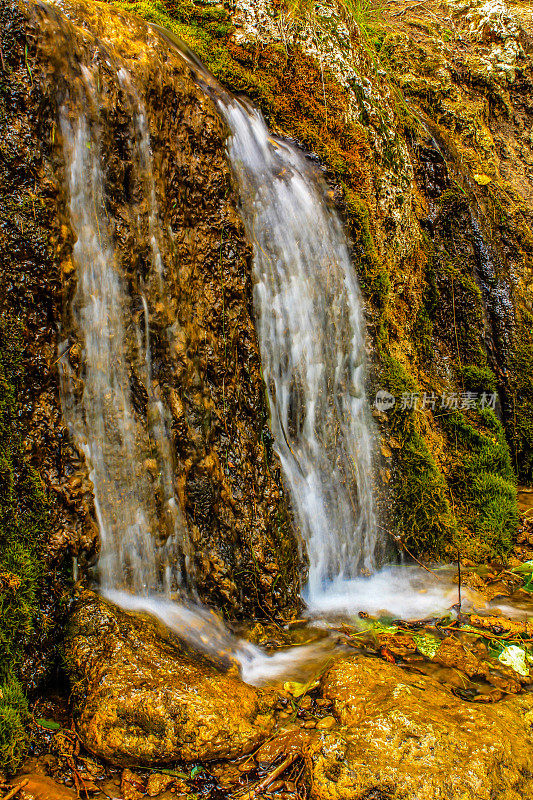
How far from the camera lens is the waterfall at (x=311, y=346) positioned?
3.86 m

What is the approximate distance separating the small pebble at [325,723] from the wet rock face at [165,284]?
968 millimetres

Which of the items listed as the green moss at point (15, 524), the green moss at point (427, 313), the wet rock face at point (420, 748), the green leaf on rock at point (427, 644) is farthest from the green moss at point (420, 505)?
the green moss at point (15, 524)

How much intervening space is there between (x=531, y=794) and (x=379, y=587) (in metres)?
1.94

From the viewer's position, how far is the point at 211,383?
138 inches

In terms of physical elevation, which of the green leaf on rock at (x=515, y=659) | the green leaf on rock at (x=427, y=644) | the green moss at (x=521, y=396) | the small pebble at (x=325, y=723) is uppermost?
the green moss at (x=521, y=396)

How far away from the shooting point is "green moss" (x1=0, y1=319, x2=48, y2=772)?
253cm

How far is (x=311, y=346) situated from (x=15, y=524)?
2.34 metres

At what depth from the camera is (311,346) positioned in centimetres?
406

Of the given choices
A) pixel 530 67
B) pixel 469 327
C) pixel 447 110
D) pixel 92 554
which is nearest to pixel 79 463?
pixel 92 554

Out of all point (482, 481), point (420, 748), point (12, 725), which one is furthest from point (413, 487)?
point (12, 725)

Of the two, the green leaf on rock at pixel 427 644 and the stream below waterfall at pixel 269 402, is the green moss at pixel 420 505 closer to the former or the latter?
the stream below waterfall at pixel 269 402

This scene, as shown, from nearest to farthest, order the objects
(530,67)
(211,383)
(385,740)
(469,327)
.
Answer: (385,740) → (211,383) → (469,327) → (530,67)

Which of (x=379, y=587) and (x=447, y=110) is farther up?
(x=447, y=110)

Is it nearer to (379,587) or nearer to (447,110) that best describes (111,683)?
(379,587)
